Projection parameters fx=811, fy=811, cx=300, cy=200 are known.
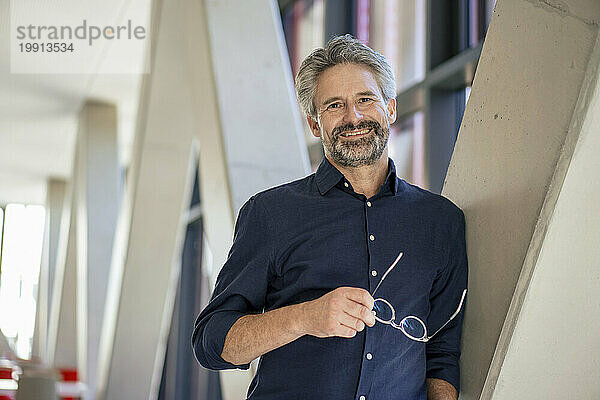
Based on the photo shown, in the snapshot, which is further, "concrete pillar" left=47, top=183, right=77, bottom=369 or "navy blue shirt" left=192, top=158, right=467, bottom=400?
"concrete pillar" left=47, top=183, right=77, bottom=369

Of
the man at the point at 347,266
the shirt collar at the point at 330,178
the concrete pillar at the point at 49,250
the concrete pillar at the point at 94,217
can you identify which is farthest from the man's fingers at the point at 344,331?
the concrete pillar at the point at 49,250

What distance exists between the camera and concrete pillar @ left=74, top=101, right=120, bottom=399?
7.52 meters

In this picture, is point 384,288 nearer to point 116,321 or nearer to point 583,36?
point 583,36

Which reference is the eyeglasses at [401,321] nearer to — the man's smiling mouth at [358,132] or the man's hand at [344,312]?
the man's hand at [344,312]

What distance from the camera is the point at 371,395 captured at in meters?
1.66

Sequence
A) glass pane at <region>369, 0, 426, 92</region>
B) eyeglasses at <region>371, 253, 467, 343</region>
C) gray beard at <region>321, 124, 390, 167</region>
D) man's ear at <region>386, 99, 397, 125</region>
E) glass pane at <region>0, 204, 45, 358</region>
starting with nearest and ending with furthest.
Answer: eyeglasses at <region>371, 253, 467, 343</region>, gray beard at <region>321, 124, 390, 167</region>, man's ear at <region>386, 99, 397, 125</region>, glass pane at <region>369, 0, 426, 92</region>, glass pane at <region>0, 204, 45, 358</region>

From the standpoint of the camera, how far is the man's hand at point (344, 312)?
1.48 m

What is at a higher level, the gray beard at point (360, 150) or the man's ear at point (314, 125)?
the man's ear at point (314, 125)

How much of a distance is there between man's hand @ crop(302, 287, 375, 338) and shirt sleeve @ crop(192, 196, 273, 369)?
266 mm

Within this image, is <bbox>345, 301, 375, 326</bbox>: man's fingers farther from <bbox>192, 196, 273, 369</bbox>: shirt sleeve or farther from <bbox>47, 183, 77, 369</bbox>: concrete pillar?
<bbox>47, 183, 77, 369</bbox>: concrete pillar

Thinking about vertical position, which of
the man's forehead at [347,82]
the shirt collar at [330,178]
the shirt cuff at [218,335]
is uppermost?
the man's forehead at [347,82]

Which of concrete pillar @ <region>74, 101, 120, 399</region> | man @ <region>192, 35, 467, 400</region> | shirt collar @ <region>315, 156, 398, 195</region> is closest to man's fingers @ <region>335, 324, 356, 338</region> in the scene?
man @ <region>192, 35, 467, 400</region>

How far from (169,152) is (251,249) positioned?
11.2ft

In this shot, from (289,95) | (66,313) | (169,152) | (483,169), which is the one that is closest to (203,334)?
(483,169)
